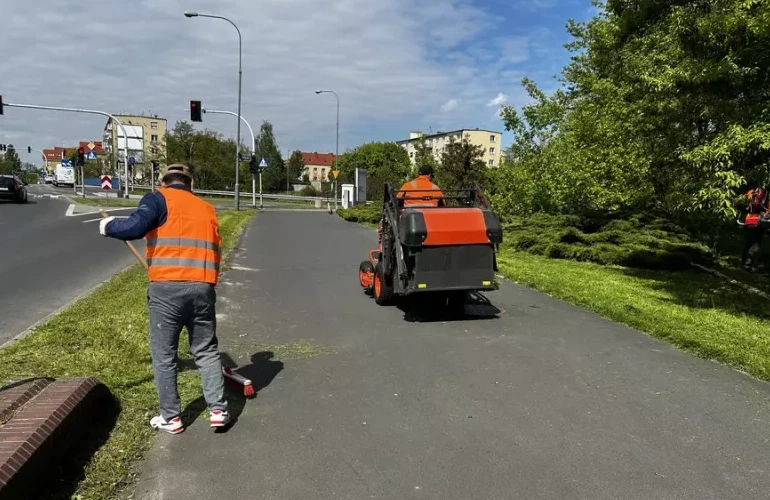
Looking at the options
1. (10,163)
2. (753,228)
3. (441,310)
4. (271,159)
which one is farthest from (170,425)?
(10,163)

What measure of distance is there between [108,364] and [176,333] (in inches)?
62.0

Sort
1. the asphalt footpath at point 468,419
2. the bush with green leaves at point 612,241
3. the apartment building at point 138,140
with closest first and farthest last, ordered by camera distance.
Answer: the asphalt footpath at point 468,419 → the bush with green leaves at point 612,241 → the apartment building at point 138,140

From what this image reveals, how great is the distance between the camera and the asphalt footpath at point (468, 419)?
324cm

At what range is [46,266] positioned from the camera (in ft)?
35.7

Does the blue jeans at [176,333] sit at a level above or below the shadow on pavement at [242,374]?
above

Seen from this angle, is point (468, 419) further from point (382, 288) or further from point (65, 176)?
point (65, 176)

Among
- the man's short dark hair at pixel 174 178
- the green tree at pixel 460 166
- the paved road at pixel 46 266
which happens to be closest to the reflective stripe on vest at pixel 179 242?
the man's short dark hair at pixel 174 178

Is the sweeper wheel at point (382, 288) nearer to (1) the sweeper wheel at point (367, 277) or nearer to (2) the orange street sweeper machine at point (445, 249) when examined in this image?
(1) the sweeper wheel at point (367, 277)

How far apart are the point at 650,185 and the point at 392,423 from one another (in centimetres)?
1194

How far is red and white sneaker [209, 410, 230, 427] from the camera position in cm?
385

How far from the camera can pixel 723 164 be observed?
717 centimetres

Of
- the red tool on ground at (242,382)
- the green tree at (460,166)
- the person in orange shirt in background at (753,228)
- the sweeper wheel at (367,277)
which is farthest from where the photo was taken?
the green tree at (460,166)

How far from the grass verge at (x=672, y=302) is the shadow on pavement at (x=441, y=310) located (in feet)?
4.54

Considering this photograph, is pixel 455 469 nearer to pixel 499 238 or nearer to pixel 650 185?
pixel 499 238
